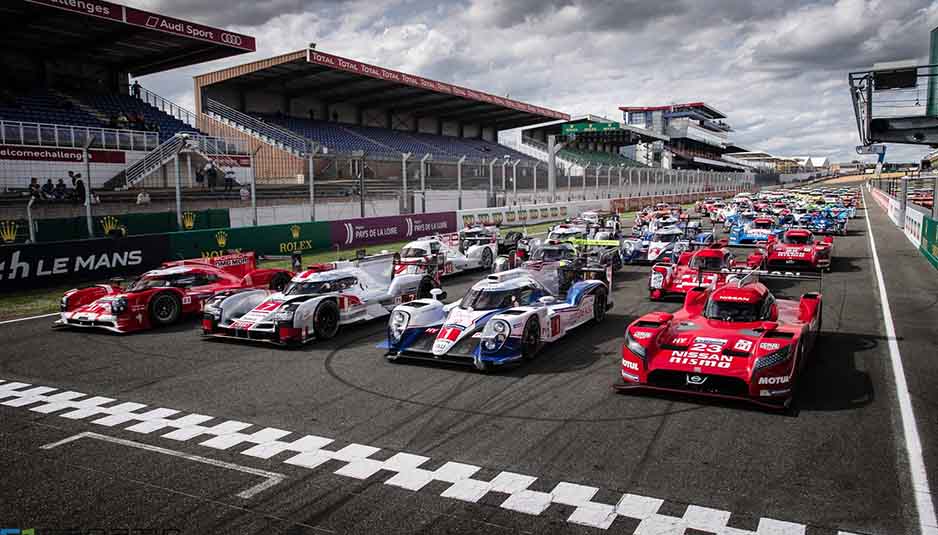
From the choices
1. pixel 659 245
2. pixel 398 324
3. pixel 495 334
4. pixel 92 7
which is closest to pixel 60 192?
pixel 92 7

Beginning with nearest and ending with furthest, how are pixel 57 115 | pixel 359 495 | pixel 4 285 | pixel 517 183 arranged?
pixel 359 495, pixel 4 285, pixel 57 115, pixel 517 183

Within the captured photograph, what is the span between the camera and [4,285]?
16109 millimetres

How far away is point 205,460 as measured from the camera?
20.9ft

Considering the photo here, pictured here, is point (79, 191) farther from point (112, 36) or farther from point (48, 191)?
point (112, 36)

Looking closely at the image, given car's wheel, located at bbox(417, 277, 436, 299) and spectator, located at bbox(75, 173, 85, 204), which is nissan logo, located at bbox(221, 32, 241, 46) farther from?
car's wheel, located at bbox(417, 277, 436, 299)

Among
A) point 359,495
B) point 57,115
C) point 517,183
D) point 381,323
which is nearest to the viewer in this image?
point 359,495

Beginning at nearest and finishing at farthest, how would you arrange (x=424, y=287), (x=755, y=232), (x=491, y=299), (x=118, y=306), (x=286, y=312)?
1. (x=491, y=299)
2. (x=286, y=312)
3. (x=118, y=306)
4. (x=424, y=287)
5. (x=755, y=232)

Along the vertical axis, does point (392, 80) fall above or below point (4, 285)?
above

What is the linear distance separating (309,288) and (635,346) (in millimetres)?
6325

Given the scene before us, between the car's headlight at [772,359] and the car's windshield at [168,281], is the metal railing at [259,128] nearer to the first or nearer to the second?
the car's windshield at [168,281]

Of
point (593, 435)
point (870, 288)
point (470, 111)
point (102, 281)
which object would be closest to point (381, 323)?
point (593, 435)

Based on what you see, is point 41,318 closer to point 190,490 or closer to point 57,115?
point 190,490

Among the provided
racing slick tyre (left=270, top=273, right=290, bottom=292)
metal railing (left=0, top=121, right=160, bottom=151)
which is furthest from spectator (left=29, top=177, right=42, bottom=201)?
racing slick tyre (left=270, top=273, right=290, bottom=292)

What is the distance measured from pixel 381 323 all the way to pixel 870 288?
11.9 m
